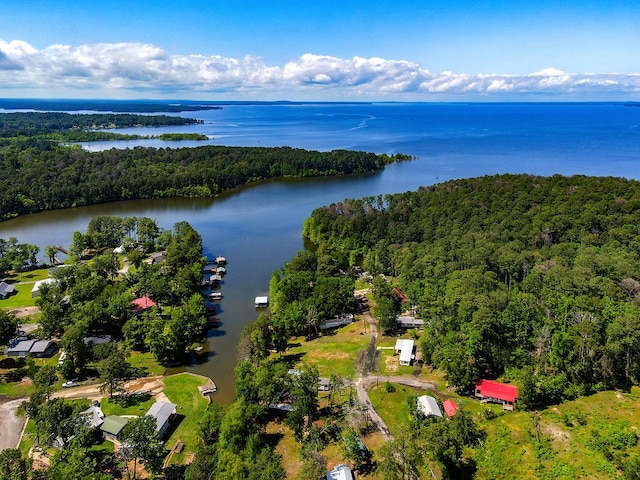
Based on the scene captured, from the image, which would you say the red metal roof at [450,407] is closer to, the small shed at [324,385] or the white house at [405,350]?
the white house at [405,350]

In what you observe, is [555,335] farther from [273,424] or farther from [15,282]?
[15,282]

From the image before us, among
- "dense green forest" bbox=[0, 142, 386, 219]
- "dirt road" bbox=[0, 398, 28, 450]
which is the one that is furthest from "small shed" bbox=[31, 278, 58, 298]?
"dense green forest" bbox=[0, 142, 386, 219]

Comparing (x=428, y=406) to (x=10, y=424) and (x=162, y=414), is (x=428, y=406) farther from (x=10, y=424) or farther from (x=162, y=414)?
(x=10, y=424)

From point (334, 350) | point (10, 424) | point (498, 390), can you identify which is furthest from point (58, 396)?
point (498, 390)

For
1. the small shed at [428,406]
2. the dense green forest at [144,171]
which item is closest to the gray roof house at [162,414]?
the small shed at [428,406]

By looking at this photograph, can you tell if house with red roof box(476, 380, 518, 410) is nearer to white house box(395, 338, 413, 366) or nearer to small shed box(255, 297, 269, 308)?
white house box(395, 338, 413, 366)

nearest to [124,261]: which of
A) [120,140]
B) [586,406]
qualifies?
[586,406]

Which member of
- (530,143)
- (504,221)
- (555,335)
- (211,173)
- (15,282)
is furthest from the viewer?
(530,143)
